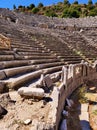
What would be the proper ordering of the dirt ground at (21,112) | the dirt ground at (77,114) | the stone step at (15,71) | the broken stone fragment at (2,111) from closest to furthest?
the dirt ground at (21,112) → the broken stone fragment at (2,111) → the dirt ground at (77,114) → the stone step at (15,71)

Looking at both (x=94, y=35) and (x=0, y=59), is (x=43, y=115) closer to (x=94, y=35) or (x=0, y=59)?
(x=0, y=59)

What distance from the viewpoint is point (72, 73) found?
8969 mm

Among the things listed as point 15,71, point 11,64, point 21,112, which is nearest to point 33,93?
point 21,112

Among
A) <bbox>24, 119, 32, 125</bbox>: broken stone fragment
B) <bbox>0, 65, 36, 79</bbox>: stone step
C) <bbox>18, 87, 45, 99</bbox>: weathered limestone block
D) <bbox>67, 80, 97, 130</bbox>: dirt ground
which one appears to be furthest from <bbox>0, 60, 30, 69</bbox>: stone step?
<bbox>24, 119, 32, 125</bbox>: broken stone fragment

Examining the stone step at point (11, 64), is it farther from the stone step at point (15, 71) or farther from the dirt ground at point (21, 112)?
the dirt ground at point (21, 112)

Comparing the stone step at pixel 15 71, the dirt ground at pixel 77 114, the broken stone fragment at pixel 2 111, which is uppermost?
the broken stone fragment at pixel 2 111

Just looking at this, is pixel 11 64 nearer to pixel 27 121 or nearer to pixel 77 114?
pixel 77 114

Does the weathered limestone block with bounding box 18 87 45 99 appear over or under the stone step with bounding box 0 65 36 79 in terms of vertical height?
over

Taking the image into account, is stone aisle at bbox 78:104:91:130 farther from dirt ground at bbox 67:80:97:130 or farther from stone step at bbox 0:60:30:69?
stone step at bbox 0:60:30:69

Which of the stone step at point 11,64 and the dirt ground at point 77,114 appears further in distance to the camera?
the stone step at point 11,64

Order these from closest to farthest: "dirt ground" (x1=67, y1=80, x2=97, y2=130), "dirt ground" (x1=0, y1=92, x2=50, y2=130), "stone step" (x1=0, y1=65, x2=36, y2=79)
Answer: "dirt ground" (x1=0, y1=92, x2=50, y2=130) → "dirt ground" (x1=67, y1=80, x2=97, y2=130) → "stone step" (x1=0, y1=65, x2=36, y2=79)

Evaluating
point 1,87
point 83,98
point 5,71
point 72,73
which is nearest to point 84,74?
point 72,73

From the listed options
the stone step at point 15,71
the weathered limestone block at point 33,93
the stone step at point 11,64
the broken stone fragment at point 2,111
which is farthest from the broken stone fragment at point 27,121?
the stone step at point 11,64

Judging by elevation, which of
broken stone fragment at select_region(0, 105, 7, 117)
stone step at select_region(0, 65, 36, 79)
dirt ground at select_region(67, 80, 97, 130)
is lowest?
dirt ground at select_region(67, 80, 97, 130)
